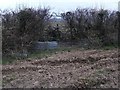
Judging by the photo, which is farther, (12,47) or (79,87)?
(12,47)

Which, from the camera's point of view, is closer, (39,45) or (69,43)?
(39,45)

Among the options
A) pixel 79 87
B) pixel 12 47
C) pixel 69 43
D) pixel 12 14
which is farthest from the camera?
pixel 69 43

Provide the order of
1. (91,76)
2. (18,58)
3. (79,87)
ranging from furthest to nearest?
(18,58), (91,76), (79,87)

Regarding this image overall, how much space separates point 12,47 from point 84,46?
11.1ft

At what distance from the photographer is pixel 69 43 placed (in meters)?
13.9

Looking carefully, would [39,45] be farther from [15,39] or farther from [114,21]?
[114,21]

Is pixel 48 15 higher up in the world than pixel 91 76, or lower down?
higher up

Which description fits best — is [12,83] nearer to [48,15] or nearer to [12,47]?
[12,47]

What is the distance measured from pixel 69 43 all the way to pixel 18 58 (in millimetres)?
4014

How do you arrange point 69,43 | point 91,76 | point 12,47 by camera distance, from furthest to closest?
point 69,43 < point 12,47 < point 91,76

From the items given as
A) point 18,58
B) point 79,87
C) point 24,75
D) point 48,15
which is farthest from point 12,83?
point 48,15

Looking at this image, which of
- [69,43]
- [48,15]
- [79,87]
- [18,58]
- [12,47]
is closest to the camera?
[79,87]

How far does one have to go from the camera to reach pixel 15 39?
1126 centimetres

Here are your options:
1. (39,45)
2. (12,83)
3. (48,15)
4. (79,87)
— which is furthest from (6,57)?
(79,87)
